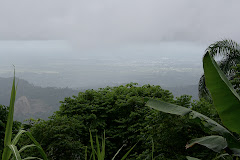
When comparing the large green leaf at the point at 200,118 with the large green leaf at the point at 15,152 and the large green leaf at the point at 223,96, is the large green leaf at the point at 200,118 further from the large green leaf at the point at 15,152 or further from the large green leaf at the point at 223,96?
the large green leaf at the point at 15,152

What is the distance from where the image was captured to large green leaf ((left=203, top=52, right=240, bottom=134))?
181 centimetres

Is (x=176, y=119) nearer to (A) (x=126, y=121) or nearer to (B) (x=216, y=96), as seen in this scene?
(B) (x=216, y=96)

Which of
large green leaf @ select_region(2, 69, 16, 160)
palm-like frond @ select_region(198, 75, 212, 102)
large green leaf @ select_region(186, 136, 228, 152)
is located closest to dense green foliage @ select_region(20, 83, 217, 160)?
large green leaf @ select_region(186, 136, 228, 152)

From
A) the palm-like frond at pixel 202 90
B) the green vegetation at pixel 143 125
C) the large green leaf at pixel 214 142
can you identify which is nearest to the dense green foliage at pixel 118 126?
the green vegetation at pixel 143 125

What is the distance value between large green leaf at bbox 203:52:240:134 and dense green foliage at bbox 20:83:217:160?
1.86 m

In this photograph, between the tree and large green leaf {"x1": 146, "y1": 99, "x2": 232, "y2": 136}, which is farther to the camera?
the tree

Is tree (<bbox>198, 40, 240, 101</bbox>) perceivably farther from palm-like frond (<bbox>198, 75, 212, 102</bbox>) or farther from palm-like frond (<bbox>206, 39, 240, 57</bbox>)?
palm-like frond (<bbox>198, 75, 212, 102</bbox>)

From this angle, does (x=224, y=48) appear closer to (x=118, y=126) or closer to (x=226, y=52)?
(x=226, y=52)

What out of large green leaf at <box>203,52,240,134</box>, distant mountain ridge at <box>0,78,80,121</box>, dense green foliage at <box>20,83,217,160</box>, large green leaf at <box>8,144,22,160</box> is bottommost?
distant mountain ridge at <box>0,78,80,121</box>

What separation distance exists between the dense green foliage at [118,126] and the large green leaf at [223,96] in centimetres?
186

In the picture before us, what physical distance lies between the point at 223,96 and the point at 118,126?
460 cm

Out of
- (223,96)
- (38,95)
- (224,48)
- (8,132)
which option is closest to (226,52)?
(224,48)

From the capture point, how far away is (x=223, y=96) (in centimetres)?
182

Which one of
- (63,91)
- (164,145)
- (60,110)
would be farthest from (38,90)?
(164,145)
